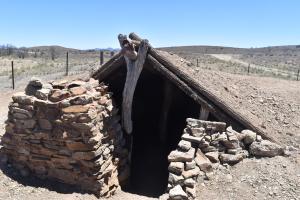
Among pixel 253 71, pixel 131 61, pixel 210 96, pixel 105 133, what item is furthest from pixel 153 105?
pixel 253 71

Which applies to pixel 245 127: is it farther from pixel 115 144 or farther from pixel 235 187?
pixel 115 144

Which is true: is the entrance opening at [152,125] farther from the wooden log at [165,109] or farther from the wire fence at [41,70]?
the wire fence at [41,70]

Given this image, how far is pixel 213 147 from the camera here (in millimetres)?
7441

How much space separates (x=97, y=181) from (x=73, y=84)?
6.42ft

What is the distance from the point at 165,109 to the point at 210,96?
276 cm

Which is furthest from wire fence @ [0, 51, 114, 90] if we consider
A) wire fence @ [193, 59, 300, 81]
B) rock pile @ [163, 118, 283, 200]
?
wire fence @ [193, 59, 300, 81]

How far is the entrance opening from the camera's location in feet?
30.4

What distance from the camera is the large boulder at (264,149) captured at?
7.46 m

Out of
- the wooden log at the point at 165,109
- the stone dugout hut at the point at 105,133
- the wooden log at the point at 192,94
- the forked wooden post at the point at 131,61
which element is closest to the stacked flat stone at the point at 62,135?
the stone dugout hut at the point at 105,133

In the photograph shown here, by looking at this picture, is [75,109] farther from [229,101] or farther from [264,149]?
[264,149]

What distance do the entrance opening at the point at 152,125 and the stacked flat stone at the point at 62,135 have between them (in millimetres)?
1631

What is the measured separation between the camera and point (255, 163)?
7.31 meters

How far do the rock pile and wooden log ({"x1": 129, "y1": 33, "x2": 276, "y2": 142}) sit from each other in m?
0.17

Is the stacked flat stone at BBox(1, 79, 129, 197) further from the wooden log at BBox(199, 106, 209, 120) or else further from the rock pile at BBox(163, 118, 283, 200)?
the wooden log at BBox(199, 106, 209, 120)
